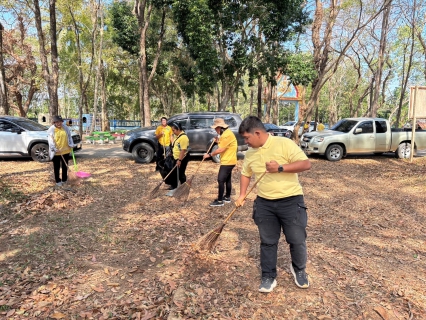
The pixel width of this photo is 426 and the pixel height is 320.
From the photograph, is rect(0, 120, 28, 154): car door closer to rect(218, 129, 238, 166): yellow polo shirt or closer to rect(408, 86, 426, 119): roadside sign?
rect(218, 129, 238, 166): yellow polo shirt

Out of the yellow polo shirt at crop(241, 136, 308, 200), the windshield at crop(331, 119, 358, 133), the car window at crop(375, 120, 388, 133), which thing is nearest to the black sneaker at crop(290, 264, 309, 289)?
the yellow polo shirt at crop(241, 136, 308, 200)

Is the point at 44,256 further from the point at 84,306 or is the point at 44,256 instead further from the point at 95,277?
the point at 84,306

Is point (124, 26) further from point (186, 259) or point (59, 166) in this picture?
point (186, 259)

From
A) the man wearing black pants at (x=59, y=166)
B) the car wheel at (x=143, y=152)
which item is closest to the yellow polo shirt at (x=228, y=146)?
the man wearing black pants at (x=59, y=166)

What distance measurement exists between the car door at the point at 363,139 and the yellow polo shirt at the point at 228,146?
24.9 feet

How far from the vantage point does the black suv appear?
10359 mm

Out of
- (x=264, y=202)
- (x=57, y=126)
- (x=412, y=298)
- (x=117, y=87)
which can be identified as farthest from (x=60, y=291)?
(x=117, y=87)

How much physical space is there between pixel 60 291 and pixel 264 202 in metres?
2.17

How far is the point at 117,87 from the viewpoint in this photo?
31859 mm

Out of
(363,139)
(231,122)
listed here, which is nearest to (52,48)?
(231,122)

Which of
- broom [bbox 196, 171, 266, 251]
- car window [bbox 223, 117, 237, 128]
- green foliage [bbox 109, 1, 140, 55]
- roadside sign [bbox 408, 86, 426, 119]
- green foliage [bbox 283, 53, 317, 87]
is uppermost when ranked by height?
green foliage [bbox 109, 1, 140, 55]

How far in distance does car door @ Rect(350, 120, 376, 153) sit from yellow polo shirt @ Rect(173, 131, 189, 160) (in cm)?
780

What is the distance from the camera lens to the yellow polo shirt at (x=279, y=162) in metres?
2.70

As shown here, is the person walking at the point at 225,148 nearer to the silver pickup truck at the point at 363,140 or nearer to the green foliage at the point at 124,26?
the silver pickup truck at the point at 363,140
